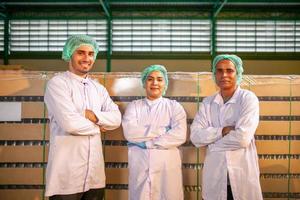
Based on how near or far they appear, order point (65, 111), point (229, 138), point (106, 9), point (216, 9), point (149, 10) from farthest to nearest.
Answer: point (149, 10), point (216, 9), point (106, 9), point (229, 138), point (65, 111)

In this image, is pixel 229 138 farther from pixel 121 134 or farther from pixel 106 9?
pixel 106 9

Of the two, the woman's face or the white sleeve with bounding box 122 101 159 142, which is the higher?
the woman's face

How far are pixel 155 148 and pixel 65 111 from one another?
3.38 feet

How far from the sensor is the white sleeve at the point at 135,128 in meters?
3.48

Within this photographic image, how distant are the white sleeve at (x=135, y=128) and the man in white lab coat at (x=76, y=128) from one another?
22cm

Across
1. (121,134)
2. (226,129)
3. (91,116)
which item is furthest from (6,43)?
(226,129)

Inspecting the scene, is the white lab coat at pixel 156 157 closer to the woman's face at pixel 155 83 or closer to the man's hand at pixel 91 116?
the woman's face at pixel 155 83

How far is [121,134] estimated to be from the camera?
13.3ft

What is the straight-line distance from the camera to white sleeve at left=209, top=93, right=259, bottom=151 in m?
3.04

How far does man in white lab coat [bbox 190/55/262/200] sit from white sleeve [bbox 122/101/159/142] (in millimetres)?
477

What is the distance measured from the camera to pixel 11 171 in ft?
13.1

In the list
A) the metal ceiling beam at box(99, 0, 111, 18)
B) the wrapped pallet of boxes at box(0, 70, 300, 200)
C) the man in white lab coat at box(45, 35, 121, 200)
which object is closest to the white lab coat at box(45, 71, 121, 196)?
the man in white lab coat at box(45, 35, 121, 200)

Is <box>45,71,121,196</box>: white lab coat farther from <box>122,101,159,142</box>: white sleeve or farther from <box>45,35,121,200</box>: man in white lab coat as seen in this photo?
<box>122,101,159,142</box>: white sleeve

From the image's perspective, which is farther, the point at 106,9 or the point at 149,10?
the point at 149,10
